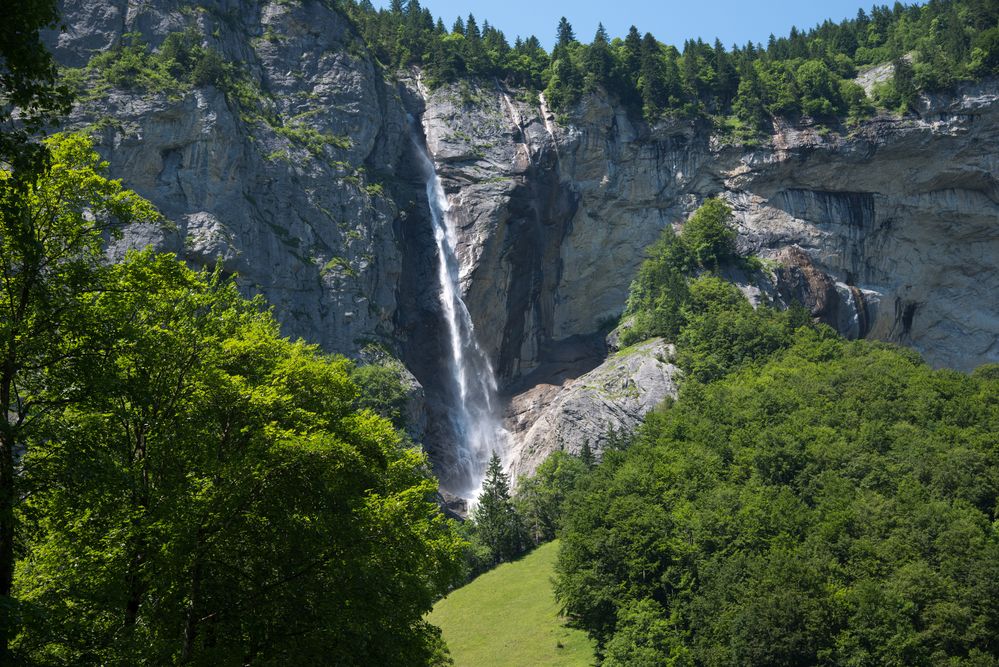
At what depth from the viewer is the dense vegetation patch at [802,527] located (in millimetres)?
35531

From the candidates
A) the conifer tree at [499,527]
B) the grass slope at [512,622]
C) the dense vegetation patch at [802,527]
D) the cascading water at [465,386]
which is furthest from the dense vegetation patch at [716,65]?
the grass slope at [512,622]

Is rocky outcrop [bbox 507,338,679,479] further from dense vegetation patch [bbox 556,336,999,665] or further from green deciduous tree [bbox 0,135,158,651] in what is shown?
green deciduous tree [bbox 0,135,158,651]

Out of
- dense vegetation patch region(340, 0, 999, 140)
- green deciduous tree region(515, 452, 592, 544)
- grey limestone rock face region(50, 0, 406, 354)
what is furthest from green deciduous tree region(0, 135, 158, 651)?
dense vegetation patch region(340, 0, 999, 140)

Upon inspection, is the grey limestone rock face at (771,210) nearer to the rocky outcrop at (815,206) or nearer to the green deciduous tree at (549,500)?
the rocky outcrop at (815,206)

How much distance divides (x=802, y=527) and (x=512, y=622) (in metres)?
15.0

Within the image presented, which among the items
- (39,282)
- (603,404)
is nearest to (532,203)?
(603,404)

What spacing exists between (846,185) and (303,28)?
165ft

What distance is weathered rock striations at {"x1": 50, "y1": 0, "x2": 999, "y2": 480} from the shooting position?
63.5 meters

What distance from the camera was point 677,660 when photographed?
3612 centimetres

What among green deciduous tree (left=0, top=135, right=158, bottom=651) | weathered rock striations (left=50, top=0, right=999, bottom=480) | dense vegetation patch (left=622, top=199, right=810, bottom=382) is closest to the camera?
green deciduous tree (left=0, top=135, right=158, bottom=651)

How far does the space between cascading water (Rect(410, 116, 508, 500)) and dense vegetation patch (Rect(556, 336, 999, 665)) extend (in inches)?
638

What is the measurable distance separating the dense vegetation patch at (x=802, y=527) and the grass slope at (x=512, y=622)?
1754mm

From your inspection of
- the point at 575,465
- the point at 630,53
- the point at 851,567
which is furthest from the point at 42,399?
the point at 630,53

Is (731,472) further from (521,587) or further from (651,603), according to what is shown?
(521,587)
